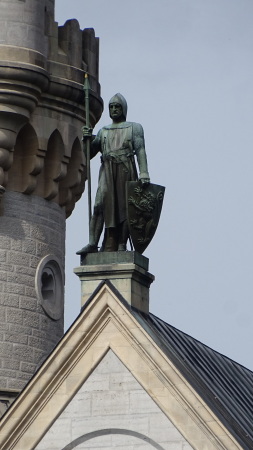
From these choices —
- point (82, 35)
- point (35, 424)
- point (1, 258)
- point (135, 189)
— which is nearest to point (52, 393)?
point (35, 424)

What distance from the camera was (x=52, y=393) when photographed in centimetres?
3916

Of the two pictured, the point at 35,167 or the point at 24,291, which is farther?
the point at 35,167

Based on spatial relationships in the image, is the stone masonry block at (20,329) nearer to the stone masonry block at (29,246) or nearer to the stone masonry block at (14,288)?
the stone masonry block at (14,288)

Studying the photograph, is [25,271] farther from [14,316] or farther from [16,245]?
[14,316]

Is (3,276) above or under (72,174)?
under

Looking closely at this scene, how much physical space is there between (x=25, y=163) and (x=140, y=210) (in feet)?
34.1

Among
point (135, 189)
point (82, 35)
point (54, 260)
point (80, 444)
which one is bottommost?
point (80, 444)

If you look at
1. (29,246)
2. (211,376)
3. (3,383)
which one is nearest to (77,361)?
(211,376)

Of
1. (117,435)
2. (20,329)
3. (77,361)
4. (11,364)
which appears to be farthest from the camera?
(20,329)

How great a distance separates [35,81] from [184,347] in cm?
1050

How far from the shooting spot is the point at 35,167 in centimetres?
5050

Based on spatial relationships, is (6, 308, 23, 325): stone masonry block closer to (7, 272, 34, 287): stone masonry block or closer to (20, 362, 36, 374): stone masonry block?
(7, 272, 34, 287): stone masonry block

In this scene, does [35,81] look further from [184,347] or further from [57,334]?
[184,347]

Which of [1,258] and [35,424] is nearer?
[35,424]
